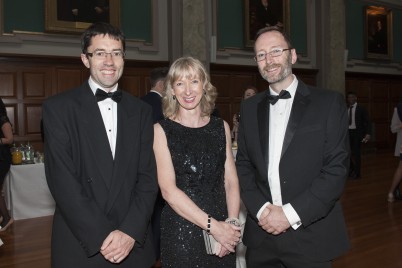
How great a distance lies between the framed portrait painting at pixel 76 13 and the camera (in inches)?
291

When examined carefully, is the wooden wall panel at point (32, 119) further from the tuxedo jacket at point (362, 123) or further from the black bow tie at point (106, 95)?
the tuxedo jacket at point (362, 123)

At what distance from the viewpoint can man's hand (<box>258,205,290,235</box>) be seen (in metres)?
2.12

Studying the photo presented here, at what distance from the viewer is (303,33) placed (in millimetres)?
11320

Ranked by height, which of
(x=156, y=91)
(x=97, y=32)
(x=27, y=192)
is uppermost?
(x=97, y=32)

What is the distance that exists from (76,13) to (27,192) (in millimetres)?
3388

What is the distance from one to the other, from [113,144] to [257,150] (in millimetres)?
715

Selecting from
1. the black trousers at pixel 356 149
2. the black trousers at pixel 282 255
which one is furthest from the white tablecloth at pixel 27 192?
the black trousers at pixel 356 149

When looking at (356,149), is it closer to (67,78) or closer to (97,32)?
(67,78)

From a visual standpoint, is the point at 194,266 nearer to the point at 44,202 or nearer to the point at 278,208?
the point at 278,208

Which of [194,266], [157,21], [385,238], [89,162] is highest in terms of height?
[157,21]

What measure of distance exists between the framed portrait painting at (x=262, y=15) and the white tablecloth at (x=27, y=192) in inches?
228

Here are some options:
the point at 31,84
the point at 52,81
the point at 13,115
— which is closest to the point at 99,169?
A: the point at 13,115

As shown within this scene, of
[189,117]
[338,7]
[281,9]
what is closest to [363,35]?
[338,7]

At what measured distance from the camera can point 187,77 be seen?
2.34 m
